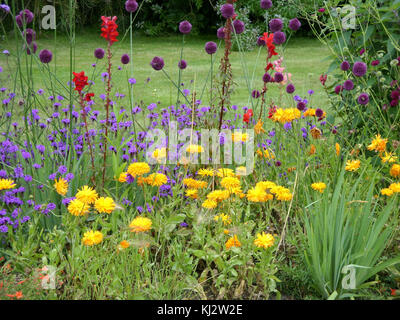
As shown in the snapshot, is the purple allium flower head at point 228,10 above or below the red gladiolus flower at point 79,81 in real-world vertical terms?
above

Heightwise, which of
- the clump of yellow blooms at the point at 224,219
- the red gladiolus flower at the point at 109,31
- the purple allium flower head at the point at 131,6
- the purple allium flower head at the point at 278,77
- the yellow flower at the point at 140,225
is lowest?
the clump of yellow blooms at the point at 224,219

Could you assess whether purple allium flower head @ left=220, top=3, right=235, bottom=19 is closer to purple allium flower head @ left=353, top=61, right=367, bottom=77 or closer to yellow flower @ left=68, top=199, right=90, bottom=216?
purple allium flower head @ left=353, top=61, right=367, bottom=77

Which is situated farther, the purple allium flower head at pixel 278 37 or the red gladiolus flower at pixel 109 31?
the purple allium flower head at pixel 278 37

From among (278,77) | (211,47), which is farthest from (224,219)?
(211,47)

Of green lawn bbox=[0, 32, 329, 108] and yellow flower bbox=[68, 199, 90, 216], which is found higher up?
yellow flower bbox=[68, 199, 90, 216]

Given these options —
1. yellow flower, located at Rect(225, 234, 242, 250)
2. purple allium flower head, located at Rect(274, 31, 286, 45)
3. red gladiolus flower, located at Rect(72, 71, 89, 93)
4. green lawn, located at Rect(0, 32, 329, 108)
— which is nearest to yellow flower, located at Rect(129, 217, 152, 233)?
yellow flower, located at Rect(225, 234, 242, 250)

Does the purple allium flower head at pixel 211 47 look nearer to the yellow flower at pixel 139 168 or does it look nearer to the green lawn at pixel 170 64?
the yellow flower at pixel 139 168

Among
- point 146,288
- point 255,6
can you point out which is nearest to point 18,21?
point 146,288

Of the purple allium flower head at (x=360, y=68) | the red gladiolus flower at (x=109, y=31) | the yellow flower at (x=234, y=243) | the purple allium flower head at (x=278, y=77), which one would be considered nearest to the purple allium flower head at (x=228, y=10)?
the purple allium flower head at (x=278, y=77)

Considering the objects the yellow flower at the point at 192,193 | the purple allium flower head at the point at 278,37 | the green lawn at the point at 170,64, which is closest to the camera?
the yellow flower at the point at 192,193

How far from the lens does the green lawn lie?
6297 millimetres

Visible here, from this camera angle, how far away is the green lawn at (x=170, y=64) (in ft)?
20.7

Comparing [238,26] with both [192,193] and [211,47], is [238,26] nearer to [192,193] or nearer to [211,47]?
[211,47]
